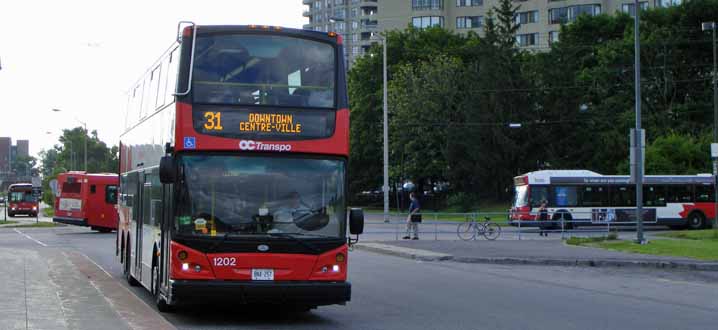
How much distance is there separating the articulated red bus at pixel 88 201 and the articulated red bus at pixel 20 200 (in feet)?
129

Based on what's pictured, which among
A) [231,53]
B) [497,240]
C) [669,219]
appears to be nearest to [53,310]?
[231,53]

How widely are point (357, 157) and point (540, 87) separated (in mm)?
17122

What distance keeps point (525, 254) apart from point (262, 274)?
16589 millimetres

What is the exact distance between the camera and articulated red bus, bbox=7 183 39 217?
84812mm

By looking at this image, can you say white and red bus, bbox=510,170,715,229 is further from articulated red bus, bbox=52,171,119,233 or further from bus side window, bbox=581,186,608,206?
articulated red bus, bbox=52,171,119,233

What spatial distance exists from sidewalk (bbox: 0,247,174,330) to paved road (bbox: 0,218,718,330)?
24.9 inches

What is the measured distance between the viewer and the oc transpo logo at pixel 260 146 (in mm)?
12766

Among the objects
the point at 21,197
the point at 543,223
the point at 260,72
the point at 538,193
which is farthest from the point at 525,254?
the point at 21,197

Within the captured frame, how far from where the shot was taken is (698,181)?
50375mm

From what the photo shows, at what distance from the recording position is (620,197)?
163 ft

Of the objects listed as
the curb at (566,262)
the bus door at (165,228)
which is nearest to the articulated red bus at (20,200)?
the curb at (566,262)

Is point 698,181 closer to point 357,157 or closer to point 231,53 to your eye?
point 357,157

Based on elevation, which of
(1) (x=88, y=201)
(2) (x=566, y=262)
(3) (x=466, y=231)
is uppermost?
(1) (x=88, y=201)

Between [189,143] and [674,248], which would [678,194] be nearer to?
[674,248]
